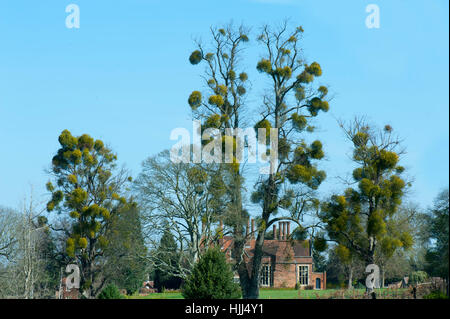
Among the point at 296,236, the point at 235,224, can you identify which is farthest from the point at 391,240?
the point at 235,224

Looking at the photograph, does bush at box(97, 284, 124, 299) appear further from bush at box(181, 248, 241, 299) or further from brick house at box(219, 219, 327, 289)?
brick house at box(219, 219, 327, 289)

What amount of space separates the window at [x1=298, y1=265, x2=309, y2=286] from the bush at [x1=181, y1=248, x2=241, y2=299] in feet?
86.9

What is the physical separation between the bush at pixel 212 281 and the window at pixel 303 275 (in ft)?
86.9

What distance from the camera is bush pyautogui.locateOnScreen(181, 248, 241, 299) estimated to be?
18562 mm

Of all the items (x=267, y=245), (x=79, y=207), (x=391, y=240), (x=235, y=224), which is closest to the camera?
(x=391, y=240)

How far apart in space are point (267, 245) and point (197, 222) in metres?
19.6

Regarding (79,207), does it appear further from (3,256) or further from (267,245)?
(267,245)

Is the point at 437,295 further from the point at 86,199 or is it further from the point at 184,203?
the point at 86,199

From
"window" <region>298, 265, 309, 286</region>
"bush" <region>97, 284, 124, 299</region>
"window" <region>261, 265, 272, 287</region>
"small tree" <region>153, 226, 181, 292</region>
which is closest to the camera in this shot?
"bush" <region>97, 284, 124, 299</region>

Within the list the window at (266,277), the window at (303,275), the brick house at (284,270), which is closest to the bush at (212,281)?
the brick house at (284,270)

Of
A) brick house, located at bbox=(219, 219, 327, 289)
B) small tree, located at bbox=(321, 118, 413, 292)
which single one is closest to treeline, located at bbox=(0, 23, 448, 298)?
small tree, located at bbox=(321, 118, 413, 292)

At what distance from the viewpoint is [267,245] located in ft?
147

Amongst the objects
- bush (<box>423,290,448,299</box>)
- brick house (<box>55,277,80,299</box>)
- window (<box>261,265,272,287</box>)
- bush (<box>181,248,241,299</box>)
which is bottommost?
brick house (<box>55,277,80,299</box>)

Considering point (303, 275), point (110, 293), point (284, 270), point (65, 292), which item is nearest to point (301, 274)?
point (303, 275)
